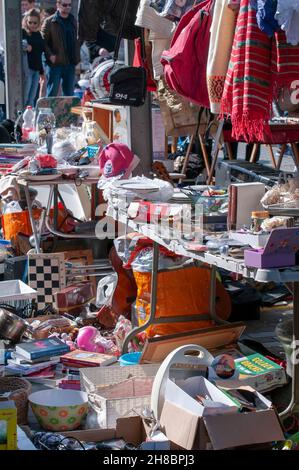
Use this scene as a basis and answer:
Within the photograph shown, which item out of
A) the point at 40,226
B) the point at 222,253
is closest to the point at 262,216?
the point at 222,253

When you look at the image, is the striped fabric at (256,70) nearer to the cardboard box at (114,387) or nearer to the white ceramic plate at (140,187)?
the white ceramic plate at (140,187)

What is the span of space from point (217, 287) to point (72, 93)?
9.44 m

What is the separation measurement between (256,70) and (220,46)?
1.43ft

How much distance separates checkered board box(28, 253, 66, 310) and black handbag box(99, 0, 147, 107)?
1.23 meters

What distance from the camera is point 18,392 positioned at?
4.23 m

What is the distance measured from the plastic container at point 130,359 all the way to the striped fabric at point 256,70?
1339mm

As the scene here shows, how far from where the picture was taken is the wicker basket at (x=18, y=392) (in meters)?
4.17

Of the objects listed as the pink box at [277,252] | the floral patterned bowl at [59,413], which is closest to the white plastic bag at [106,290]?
the floral patterned bowl at [59,413]

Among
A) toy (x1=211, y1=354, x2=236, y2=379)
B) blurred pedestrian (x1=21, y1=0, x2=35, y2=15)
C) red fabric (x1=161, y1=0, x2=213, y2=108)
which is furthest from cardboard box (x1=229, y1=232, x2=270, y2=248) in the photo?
blurred pedestrian (x1=21, y1=0, x2=35, y2=15)

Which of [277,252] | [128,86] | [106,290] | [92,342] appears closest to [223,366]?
[277,252]

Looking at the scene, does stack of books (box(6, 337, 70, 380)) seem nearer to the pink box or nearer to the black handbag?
the pink box

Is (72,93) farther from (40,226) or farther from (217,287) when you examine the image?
(217,287)

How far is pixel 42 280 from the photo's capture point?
624 centimetres

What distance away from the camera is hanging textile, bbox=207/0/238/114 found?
4.66 m
